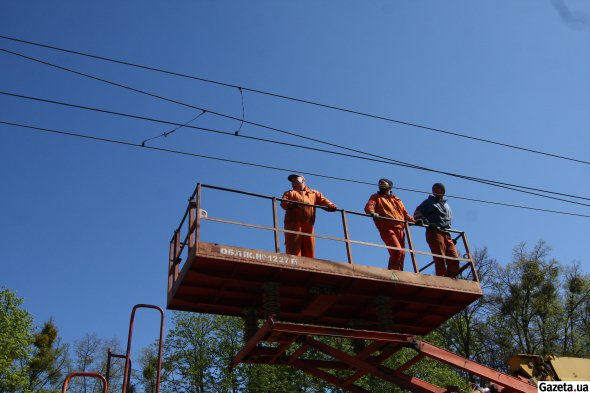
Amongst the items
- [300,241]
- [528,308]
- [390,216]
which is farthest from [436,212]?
[528,308]

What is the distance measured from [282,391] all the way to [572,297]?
735 inches

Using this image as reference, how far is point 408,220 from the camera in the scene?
12.1 meters

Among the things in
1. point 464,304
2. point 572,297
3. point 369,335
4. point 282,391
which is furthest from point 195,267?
point 572,297

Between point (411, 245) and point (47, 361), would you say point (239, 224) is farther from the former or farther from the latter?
point (47, 361)

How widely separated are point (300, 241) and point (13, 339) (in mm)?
30432

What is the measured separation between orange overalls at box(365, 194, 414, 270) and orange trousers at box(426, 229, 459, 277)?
0.56 meters

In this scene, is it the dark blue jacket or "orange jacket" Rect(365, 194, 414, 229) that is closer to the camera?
"orange jacket" Rect(365, 194, 414, 229)

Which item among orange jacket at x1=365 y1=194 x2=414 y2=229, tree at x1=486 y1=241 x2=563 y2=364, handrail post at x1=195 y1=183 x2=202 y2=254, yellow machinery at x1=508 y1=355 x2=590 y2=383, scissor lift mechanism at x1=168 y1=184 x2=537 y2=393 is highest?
tree at x1=486 y1=241 x2=563 y2=364

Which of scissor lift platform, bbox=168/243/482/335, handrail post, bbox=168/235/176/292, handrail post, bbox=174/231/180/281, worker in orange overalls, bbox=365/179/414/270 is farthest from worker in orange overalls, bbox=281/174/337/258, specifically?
handrail post, bbox=168/235/176/292

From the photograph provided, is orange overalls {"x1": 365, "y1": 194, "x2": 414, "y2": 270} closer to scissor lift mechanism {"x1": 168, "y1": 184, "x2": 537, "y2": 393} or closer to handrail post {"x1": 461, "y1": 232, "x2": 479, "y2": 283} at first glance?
scissor lift mechanism {"x1": 168, "y1": 184, "x2": 537, "y2": 393}

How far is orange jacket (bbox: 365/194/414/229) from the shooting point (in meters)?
11.6

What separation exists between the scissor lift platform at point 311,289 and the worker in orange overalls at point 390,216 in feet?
2.29

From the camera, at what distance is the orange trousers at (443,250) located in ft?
39.2

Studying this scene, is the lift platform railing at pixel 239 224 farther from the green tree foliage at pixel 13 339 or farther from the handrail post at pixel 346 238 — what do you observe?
the green tree foliage at pixel 13 339
